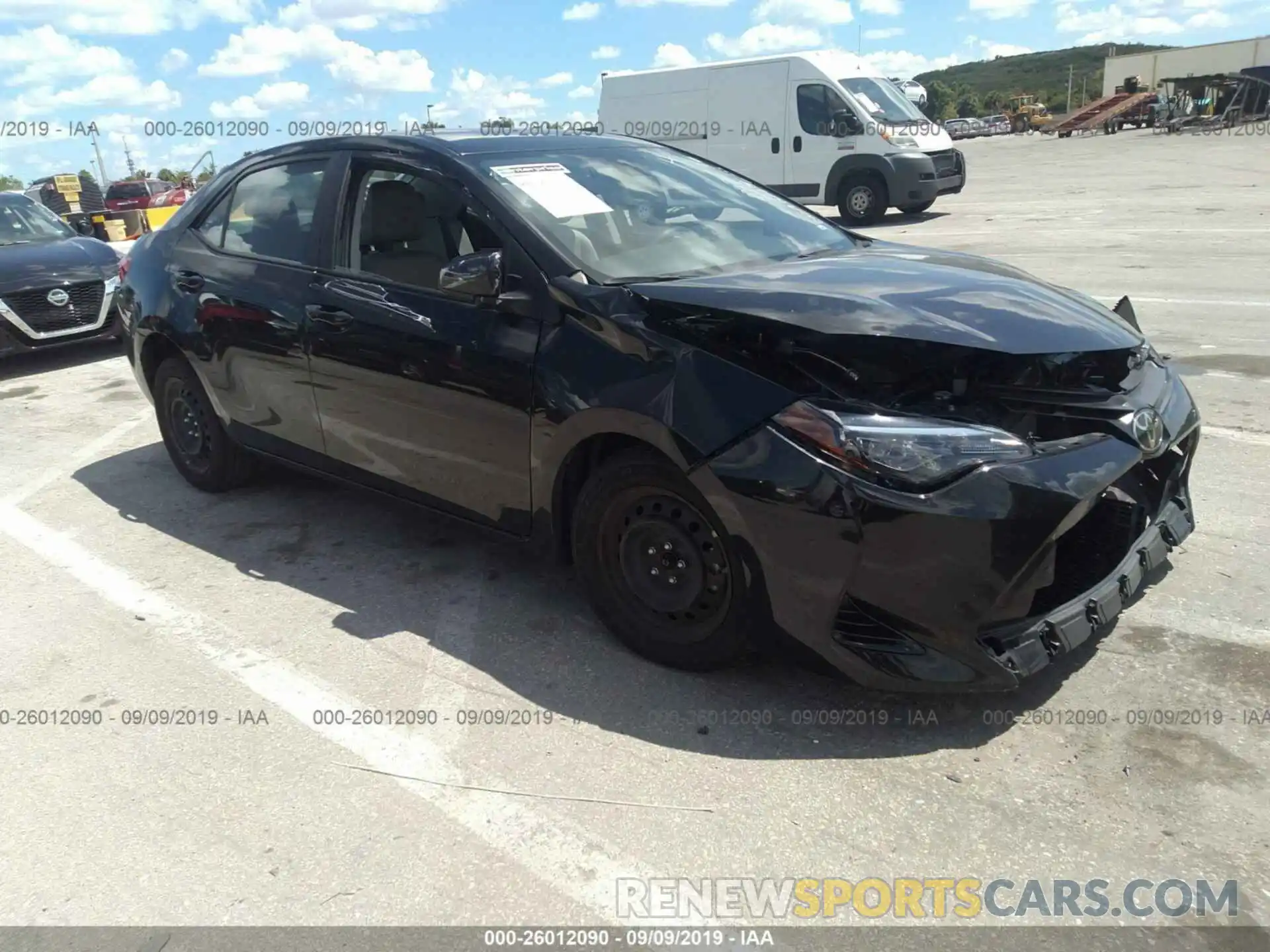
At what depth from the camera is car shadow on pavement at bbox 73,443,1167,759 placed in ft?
9.91

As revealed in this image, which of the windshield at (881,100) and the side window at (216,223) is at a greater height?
the windshield at (881,100)

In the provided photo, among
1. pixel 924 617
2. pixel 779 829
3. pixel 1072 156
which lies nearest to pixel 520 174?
pixel 924 617

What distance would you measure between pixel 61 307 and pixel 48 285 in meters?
0.22

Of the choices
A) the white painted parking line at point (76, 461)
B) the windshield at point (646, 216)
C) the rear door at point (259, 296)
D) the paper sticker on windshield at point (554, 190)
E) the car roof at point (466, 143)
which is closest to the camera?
the windshield at point (646, 216)

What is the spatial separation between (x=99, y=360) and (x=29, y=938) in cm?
862

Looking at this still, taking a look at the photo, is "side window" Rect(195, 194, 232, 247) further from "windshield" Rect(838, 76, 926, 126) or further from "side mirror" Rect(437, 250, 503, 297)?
"windshield" Rect(838, 76, 926, 126)

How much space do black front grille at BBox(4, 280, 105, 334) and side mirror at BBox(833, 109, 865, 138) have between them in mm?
11447

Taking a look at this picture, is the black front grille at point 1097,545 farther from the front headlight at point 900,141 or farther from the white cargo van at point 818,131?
the front headlight at point 900,141

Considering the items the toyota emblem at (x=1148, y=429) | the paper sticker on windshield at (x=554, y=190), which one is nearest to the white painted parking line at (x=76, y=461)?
the paper sticker on windshield at (x=554, y=190)

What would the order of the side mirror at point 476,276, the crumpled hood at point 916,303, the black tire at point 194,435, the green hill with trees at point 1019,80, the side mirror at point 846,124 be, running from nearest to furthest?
1. the crumpled hood at point 916,303
2. the side mirror at point 476,276
3. the black tire at point 194,435
4. the side mirror at point 846,124
5. the green hill with trees at point 1019,80

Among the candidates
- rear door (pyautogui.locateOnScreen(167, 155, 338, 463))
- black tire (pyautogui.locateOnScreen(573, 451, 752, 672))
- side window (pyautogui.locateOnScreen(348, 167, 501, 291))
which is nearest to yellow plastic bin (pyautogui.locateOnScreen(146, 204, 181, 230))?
rear door (pyautogui.locateOnScreen(167, 155, 338, 463))

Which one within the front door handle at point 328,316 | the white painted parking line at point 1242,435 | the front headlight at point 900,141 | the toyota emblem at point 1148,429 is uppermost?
the front headlight at point 900,141

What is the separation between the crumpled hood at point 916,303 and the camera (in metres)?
2.88

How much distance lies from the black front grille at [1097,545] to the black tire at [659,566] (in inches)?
37.7
